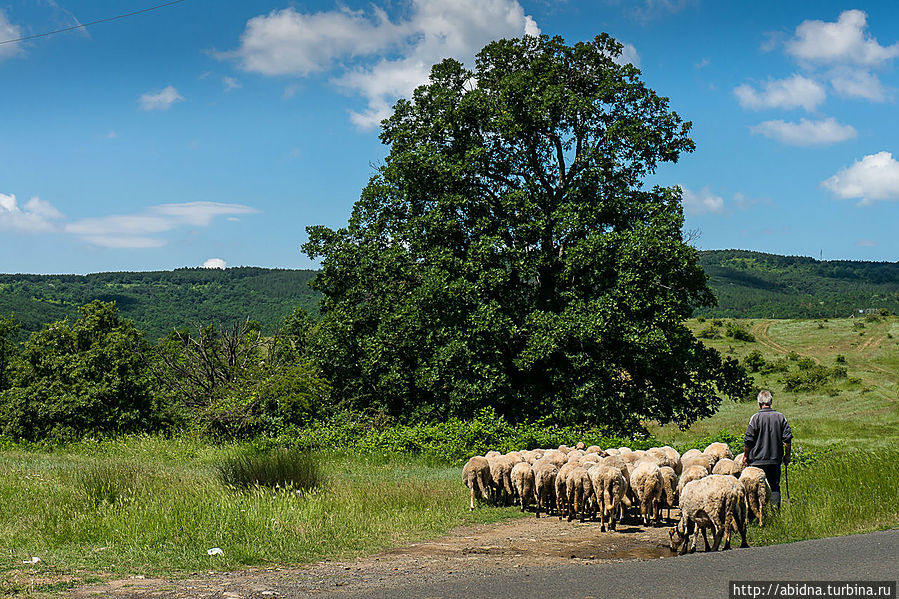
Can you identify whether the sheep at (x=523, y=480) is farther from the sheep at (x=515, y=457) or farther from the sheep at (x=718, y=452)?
the sheep at (x=718, y=452)

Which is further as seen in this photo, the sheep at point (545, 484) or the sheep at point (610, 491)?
the sheep at point (545, 484)

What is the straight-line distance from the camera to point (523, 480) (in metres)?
13.9

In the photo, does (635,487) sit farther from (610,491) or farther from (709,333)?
(709,333)

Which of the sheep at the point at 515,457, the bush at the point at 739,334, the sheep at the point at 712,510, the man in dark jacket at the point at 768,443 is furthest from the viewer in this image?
the bush at the point at 739,334

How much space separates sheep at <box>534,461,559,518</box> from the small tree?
875 inches

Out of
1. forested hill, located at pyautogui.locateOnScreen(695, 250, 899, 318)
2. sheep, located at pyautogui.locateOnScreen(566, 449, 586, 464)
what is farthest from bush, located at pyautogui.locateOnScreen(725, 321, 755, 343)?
sheep, located at pyautogui.locateOnScreen(566, 449, 586, 464)

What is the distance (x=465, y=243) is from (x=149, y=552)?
19.0 meters

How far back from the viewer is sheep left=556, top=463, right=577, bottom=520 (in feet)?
43.0

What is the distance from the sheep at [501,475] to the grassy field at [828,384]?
12.2 meters

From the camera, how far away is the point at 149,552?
9.71 metres

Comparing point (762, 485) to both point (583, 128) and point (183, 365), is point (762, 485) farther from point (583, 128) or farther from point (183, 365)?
point (183, 365)

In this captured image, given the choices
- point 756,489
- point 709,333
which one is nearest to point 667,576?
point 756,489

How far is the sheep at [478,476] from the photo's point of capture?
14.4 m

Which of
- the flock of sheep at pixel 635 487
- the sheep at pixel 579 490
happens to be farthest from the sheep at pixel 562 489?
the sheep at pixel 579 490
